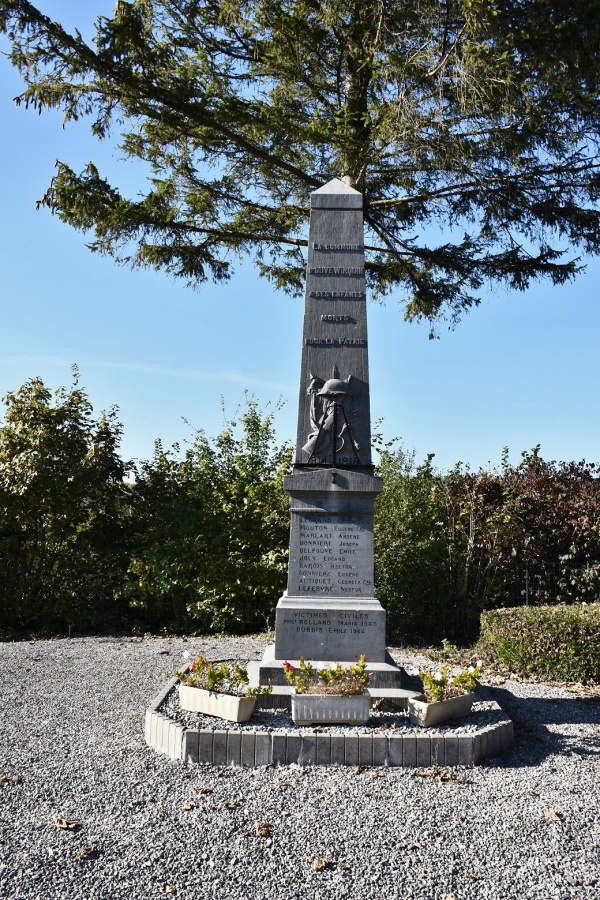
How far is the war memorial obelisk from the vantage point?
5.97 meters

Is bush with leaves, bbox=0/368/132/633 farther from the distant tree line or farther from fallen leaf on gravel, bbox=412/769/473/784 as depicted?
fallen leaf on gravel, bbox=412/769/473/784

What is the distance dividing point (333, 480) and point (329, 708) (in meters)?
1.92

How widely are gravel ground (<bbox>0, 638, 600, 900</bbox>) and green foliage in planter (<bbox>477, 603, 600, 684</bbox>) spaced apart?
220 centimetres

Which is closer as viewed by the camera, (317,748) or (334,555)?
(317,748)

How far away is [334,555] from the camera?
20.1ft

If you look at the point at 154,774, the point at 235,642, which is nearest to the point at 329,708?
the point at 154,774

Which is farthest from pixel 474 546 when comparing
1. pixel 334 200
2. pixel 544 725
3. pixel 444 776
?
pixel 444 776

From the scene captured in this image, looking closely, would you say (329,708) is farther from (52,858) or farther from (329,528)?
(52,858)

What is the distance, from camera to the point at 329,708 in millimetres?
4961

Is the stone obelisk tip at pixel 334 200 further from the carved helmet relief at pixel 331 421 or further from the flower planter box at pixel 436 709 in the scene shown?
the flower planter box at pixel 436 709

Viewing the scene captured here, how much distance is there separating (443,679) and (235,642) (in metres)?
4.72

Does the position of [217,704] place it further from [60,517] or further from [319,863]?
[60,517]

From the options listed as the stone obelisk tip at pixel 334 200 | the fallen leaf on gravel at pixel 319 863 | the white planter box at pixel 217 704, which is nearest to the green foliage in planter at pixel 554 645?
the white planter box at pixel 217 704

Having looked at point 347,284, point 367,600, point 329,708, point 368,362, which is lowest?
point 329,708
